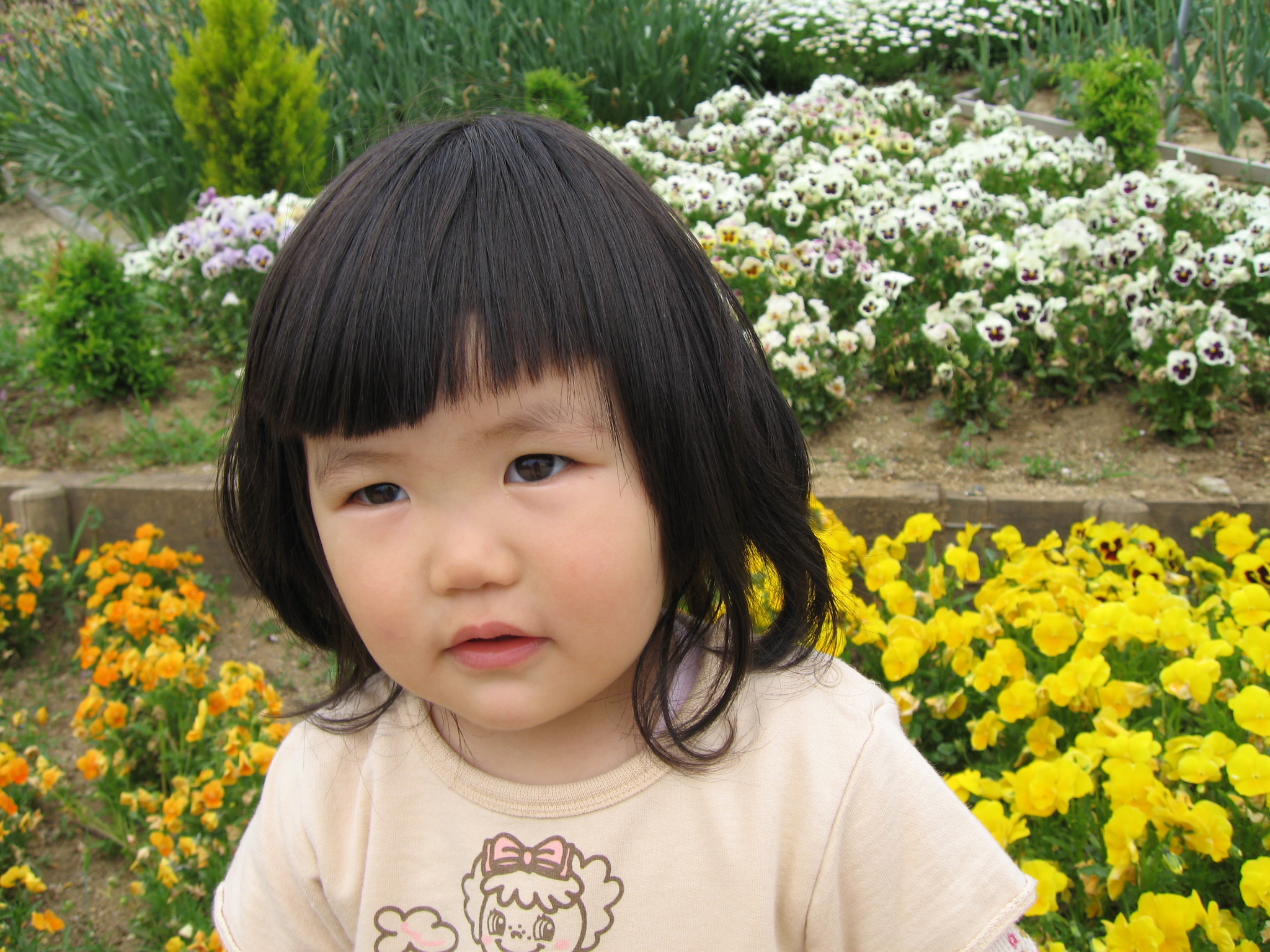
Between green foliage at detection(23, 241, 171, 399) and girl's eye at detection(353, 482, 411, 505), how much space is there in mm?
3376

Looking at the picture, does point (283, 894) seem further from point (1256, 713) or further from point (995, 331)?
point (995, 331)

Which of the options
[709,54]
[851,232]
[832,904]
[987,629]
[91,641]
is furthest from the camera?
[709,54]

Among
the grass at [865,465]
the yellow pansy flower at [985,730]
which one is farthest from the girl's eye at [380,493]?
the grass at [865,465]

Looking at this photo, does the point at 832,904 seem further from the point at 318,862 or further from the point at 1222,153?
the point at 1222,153

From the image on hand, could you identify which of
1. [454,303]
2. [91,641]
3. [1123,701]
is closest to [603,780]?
[454,303]

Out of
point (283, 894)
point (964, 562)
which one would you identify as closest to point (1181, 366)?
point (964, 562)

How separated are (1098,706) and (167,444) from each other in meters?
3.08

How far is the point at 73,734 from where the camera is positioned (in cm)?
272

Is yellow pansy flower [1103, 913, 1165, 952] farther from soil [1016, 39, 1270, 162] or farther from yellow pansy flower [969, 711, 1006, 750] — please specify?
soil [1016, 39, 1270, 162]

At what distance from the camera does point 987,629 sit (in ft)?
6.03

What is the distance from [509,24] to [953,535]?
15.0 feet

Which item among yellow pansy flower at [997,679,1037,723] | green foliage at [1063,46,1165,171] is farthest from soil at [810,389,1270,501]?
green foliage at [1063,46,1165,171]

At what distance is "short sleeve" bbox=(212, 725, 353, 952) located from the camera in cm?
111

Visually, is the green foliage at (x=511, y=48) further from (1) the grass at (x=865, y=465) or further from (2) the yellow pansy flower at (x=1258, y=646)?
(2) the yellow pansy flower at (x=1258, y=646)
